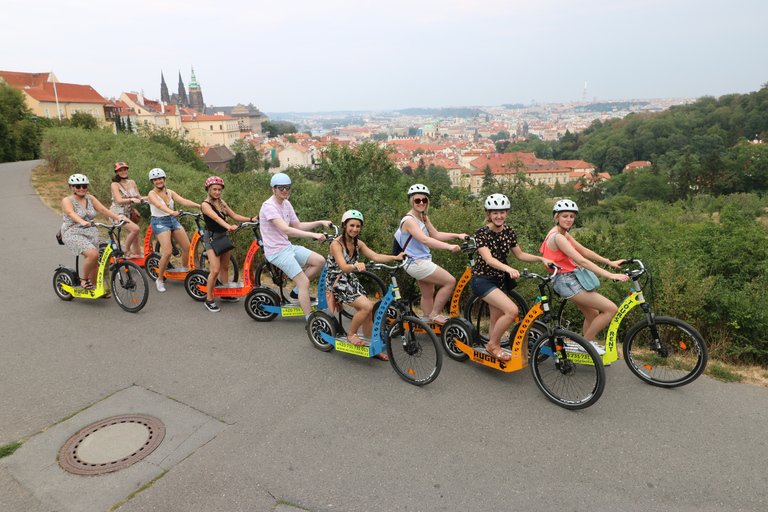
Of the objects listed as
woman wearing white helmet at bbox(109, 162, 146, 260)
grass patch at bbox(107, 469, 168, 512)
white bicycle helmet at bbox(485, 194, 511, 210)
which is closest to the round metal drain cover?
grass patch at bbox(107, 469, 168, 512)

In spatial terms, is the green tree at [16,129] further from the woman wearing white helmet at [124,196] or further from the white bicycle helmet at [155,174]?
the white bicycle helmet at [155,174]

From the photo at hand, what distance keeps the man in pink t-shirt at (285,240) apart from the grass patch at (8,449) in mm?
3096

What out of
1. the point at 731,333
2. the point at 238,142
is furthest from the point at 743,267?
the point at 238,142

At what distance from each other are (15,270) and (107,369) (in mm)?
5301

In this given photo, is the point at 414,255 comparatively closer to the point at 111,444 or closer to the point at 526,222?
the point at 111,444

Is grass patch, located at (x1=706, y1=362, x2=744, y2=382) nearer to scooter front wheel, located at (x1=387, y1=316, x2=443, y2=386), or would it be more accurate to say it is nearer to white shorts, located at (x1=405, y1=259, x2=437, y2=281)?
scooter front wheel, located at (x1=387, y1=316, x2=443, y2=386)

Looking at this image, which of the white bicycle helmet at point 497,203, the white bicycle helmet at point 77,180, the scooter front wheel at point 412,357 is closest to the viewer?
the white bicycle helmet at point 497,203

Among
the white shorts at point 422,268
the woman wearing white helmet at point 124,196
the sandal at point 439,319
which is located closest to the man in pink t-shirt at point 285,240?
the white shorts at point 422,268

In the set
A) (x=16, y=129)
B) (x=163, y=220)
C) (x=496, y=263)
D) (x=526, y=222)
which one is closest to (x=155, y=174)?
(x=163, y=220)

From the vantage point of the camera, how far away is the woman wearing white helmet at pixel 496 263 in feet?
16.2

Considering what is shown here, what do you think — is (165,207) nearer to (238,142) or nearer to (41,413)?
(41,413)

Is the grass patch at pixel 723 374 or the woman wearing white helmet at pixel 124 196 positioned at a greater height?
the woman wearing white helmet at pixel 124 196

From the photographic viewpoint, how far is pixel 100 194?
13227mm

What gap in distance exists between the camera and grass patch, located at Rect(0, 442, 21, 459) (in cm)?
403
